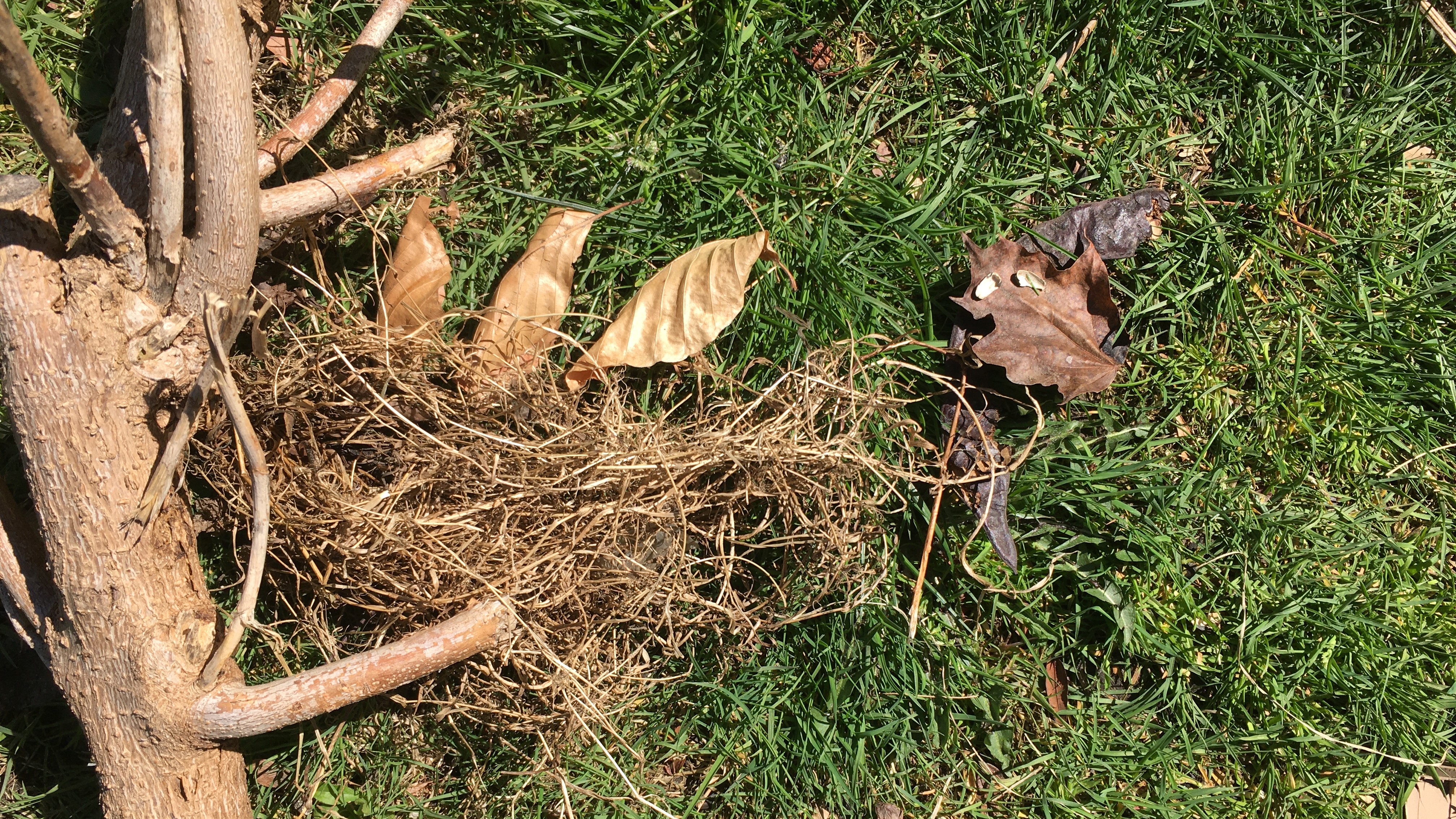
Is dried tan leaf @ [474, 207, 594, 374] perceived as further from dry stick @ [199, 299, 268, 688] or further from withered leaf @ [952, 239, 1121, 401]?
withered leaf @ [952, 239, 1121, 401]

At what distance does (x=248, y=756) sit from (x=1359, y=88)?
3.85 metres

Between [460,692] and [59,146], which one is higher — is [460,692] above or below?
below

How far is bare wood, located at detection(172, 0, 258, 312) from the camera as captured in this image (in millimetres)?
1929

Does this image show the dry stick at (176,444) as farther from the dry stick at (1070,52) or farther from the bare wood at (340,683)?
the dry stick at (1070,52)

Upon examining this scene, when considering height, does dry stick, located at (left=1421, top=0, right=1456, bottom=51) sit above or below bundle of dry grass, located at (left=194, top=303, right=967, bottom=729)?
above

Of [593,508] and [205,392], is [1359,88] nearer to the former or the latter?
[593,508]

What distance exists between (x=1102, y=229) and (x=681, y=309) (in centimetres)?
123

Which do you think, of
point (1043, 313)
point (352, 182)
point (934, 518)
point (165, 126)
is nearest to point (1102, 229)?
point (1043, 313)

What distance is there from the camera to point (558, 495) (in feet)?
7.78

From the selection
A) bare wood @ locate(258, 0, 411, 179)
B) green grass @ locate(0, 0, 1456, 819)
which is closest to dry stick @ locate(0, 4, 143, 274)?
bare wood @ locate(258, 0, 411, 179)

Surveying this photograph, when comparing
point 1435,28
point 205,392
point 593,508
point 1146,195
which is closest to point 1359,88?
point 1435,28

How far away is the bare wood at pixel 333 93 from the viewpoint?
2.31 metres

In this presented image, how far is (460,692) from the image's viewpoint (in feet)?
8.13

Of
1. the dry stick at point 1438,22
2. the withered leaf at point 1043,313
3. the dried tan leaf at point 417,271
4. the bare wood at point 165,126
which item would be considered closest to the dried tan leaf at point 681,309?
the dried tan leaf at point 417,271
